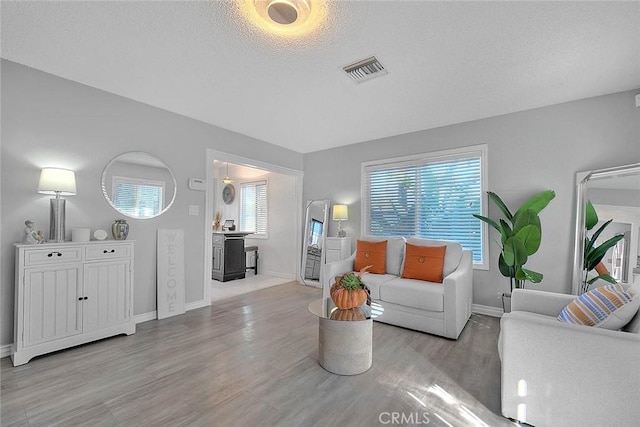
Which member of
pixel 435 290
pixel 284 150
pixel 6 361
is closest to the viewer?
pixel 6 361

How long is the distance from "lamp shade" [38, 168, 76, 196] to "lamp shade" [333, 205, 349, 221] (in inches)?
134

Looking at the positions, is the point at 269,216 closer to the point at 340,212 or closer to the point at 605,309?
the point at 340,212

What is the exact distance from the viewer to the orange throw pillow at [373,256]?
12.4 feet

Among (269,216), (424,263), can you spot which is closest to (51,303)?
(424,263)

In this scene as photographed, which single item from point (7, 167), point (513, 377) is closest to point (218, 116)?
point (7, 167)

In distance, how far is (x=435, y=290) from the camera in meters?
2.91

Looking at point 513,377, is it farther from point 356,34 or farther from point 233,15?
point 233,15

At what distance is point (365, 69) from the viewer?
8.38 ft

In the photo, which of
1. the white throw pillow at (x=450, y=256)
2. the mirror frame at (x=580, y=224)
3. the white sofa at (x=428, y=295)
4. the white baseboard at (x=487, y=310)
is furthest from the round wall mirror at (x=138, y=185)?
the mirror frame at (x=580, y=224)

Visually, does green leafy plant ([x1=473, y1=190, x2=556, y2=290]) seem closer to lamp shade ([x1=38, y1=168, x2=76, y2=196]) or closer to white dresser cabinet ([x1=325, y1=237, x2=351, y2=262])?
white dresser cabinet ([x1=325, y1=237, x2=351, y2=262])

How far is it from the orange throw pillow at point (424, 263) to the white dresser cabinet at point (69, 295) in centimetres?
324

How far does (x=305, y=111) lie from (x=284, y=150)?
1.74m

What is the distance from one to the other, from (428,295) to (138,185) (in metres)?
3.56

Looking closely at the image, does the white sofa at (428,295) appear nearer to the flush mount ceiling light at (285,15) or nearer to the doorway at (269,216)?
the doorway at (269,216)
